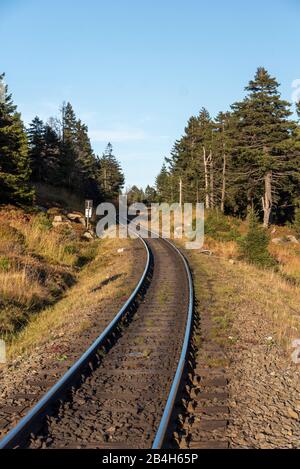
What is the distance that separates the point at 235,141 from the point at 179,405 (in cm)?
3303

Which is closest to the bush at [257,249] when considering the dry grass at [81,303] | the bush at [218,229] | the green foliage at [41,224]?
the dry grass at [81,303]

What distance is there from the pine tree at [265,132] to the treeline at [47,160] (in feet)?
60.6

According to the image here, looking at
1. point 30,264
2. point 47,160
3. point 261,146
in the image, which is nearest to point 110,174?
point 47,160

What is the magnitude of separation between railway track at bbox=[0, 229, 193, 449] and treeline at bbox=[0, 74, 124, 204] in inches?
703

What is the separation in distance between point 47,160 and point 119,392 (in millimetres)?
47693

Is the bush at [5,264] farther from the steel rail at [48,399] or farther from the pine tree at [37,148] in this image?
the pine tree at [37,148]

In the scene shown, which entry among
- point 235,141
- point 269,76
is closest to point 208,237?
point 235,141

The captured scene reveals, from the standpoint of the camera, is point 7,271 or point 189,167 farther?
point 189,167

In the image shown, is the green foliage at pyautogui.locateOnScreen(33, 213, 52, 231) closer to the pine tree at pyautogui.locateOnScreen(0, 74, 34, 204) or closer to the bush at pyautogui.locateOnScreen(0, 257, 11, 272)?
the pine tree at pyautogui.locateOnScreen(0, 74, 34, 204)

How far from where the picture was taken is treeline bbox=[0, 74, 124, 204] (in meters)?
24.6

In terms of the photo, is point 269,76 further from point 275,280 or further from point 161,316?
point 161,316

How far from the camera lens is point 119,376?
6.00m

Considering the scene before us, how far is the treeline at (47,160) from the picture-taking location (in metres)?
24.6

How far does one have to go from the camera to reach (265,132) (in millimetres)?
35281
